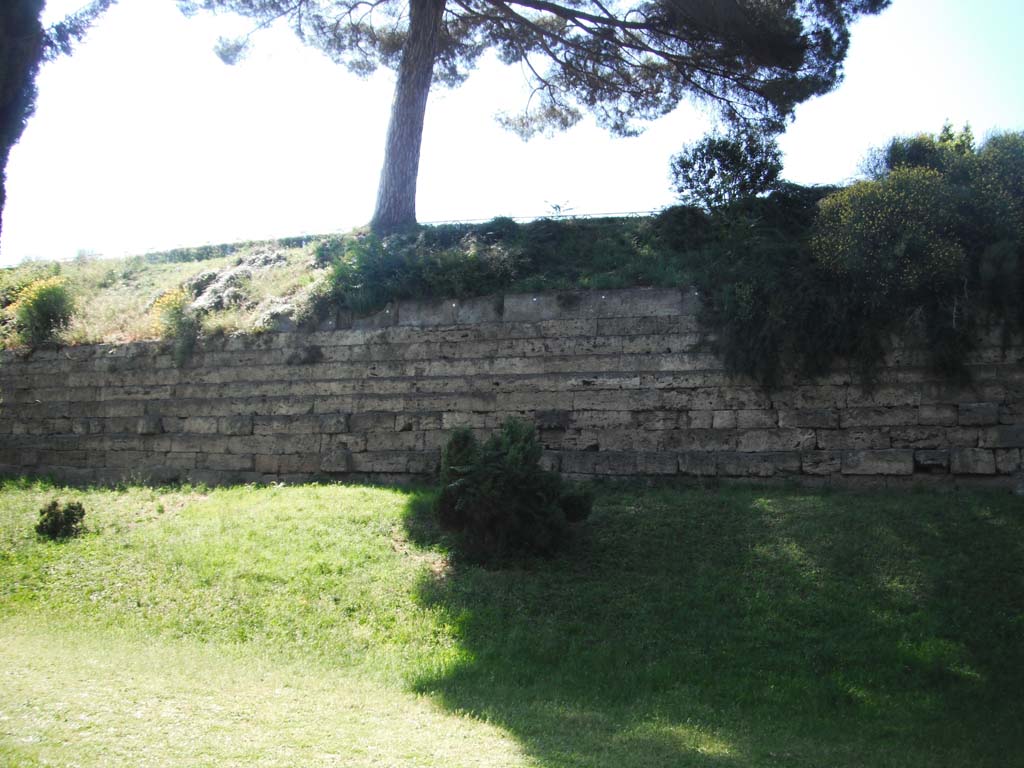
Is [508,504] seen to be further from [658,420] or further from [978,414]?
[978,414]

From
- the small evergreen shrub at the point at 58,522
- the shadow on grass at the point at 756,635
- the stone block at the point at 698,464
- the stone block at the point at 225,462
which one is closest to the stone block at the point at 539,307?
the stone block at the point at 698,464

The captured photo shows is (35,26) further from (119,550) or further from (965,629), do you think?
(965,629)

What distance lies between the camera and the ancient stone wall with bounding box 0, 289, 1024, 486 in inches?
395

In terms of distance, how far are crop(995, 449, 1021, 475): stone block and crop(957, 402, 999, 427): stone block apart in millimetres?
355

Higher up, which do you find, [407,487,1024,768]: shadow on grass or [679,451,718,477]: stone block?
[679,451,718,477]: stone block

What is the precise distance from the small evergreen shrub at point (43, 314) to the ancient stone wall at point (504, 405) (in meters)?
0.68

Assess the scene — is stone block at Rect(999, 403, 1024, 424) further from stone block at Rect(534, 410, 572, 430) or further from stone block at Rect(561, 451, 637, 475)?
stone block at Rect(534, 410, 572, 430)

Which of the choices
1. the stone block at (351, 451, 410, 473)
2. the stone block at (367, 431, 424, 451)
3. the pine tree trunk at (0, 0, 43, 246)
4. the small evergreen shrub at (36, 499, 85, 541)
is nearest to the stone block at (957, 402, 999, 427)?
the stone block at (367, 431, 424, 451)

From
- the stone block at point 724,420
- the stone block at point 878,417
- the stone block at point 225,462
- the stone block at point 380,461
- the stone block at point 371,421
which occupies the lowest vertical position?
the stone block at point 225,462

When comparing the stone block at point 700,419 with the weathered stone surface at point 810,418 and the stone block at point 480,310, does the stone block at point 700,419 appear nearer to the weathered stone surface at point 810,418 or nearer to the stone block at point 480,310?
the weathered stone surface at point 810,418

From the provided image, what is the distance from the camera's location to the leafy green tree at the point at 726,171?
42.5ft

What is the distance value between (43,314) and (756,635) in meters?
13.2

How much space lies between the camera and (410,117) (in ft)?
52.4

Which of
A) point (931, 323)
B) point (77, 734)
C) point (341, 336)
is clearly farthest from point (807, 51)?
point (77, 734)
